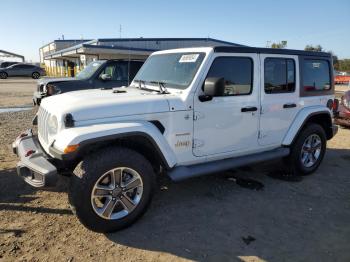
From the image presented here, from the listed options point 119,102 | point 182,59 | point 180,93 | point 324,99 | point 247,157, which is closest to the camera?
point 119,102

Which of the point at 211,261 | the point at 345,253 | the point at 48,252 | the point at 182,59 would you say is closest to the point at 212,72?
the point at 182,59

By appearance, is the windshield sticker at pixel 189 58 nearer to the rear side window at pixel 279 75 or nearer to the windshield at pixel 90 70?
the rear side window at pixel 279 75

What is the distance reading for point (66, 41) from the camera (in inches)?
2291

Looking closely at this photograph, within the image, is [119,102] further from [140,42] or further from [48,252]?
[140,42]

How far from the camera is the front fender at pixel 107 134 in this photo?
303cm

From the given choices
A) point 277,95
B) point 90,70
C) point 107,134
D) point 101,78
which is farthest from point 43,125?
point 90,70

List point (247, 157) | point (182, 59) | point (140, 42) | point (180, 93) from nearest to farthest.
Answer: point (180, 93) → point (182, 59) → point (247, 157) → point (140, 42)

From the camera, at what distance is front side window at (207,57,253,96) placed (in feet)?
13.3

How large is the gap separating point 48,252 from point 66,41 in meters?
60.7

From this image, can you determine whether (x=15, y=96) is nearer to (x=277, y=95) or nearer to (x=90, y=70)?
(x=90, y=70)

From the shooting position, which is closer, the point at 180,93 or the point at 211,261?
the point at 211,261

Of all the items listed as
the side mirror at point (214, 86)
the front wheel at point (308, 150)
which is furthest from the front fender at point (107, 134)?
the front wheel at point (308, 150)

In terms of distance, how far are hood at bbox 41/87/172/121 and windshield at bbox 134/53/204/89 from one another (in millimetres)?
→ 387

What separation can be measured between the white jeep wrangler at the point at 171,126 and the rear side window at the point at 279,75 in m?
0.01
